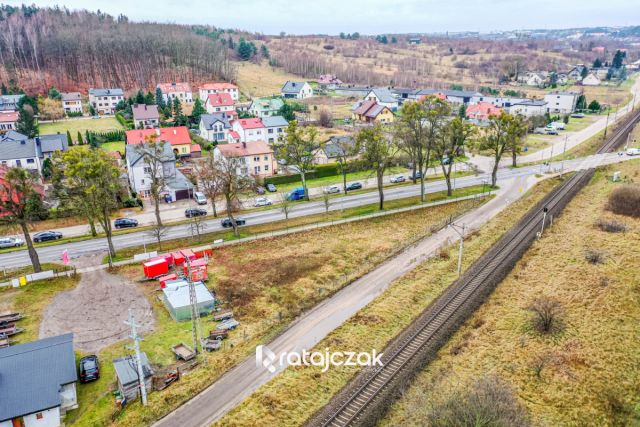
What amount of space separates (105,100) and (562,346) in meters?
127

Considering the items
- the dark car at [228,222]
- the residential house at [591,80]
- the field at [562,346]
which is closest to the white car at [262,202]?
the dark car at [228,222]

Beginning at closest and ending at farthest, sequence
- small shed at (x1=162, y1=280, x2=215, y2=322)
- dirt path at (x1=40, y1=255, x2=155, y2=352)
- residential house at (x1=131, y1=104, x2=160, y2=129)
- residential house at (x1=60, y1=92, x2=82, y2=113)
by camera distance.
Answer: dirt path at (x1=40, y1=255, x2=155, y2=352)
small shed at (x1=162, y1=280, x2=215, y2=322)
residential house at (x1=131, y1=104, x2=160, y2=129)
residential house at (x1=60, y1=92, x2=82, y2=113)

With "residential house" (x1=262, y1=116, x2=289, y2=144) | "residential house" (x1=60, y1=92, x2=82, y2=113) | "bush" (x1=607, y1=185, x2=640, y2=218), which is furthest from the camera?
"residential house" (x1=60, y1=92, x2=82, y2=113)

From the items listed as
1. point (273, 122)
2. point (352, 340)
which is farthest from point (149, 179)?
point (352, 340)

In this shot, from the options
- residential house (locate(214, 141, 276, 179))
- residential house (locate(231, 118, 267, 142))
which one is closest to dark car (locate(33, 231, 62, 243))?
residential house (locate(214, 141, 276, 179))

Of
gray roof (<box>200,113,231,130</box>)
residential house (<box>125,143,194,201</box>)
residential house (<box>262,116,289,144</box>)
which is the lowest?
residential house (<box>125,143,194,201</box>)

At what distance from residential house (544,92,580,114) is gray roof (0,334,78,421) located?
13532cm

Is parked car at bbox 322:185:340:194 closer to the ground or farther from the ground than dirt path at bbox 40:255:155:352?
farther from the ground

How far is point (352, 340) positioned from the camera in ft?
104

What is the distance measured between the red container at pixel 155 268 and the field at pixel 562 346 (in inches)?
1030

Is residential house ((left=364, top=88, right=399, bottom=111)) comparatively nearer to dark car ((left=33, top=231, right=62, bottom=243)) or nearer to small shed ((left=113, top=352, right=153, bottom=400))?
dark car ((left=33, top=231, right=62, bottom=243))

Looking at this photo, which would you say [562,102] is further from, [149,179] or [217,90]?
[149,179]

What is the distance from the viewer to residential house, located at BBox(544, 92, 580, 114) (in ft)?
418

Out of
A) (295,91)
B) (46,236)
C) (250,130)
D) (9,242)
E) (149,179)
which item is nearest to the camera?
(9,242)
